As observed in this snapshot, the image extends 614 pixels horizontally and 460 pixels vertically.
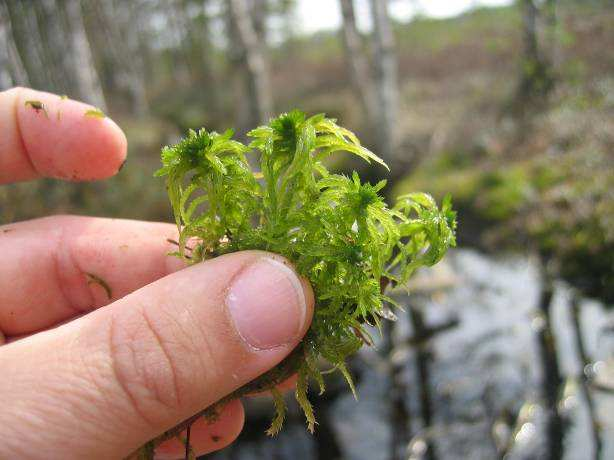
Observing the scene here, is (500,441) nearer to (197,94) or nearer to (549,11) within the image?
(549,11)

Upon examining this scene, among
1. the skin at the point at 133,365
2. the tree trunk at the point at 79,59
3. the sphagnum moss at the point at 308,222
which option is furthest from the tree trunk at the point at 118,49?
the skin at the point at 133,365

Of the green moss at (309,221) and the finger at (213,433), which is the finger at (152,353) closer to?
the green moss at (309,221)

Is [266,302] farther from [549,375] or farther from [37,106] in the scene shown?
[549,375]

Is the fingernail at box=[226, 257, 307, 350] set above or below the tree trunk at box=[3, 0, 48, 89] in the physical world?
below

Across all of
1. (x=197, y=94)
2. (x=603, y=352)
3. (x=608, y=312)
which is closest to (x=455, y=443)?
(x=603, y=352)

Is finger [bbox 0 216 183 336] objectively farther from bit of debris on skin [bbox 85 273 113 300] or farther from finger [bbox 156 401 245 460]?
finger [bbox 156 401 245 460]

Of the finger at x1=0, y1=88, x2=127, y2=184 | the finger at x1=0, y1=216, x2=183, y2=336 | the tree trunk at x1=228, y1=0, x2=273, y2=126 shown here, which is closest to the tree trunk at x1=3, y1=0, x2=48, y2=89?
the tree trunk at x1=228, y1=0, x2=273, y2=126
